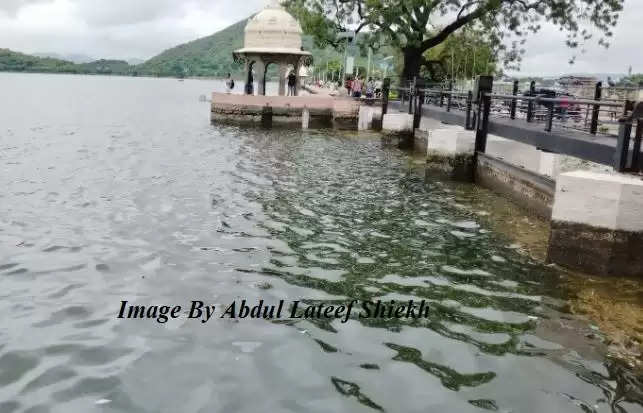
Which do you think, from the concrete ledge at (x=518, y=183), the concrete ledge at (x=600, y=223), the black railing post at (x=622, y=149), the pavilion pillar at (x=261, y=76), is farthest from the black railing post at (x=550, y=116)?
the pavilion pillar at (x=261, y=76)

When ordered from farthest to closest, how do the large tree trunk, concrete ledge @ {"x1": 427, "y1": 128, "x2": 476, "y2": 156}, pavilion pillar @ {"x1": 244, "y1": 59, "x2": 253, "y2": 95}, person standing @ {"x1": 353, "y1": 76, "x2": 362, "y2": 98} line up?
pavilion pillar @ {"x1": 244, "y1": 59, "x2": 253, "y2": 95}
person standing @ {"x1": 353, "y1": 76, "x2": 362, "y2": 98}
the large tree trunk
concrete ledge @ {"x1": 427, "y1": 128, "x2": 476, "y2": 156}

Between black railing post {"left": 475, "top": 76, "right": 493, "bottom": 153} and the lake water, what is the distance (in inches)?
119

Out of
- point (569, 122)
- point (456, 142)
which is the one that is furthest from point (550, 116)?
point (456, 142)

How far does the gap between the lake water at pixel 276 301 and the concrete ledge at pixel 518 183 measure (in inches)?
33.3

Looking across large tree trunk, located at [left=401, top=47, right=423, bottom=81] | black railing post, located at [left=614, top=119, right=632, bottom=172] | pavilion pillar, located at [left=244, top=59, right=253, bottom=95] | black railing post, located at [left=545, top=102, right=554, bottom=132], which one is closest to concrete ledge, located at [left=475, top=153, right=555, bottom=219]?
black railing post, located at [left=545, top=102, right=554, bottom=132]

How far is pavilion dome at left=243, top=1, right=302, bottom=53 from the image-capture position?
4381 cm

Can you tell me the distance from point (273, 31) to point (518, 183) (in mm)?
32668

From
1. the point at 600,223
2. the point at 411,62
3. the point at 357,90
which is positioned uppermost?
the point at 411,62

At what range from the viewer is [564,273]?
885 cm

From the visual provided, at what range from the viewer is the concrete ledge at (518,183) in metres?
12.7

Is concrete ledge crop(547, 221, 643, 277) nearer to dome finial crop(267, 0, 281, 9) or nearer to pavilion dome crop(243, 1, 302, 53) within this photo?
pavilion dome crop(243, 1, 302, 53)

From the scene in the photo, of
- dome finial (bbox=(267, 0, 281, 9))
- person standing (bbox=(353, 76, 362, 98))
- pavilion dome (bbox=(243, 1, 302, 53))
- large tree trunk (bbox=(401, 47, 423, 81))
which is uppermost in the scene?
dome finial (bbox=(267, 0, 281, 9))

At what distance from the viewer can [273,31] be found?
144 ft

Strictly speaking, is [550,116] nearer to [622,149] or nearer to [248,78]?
[622,149]
